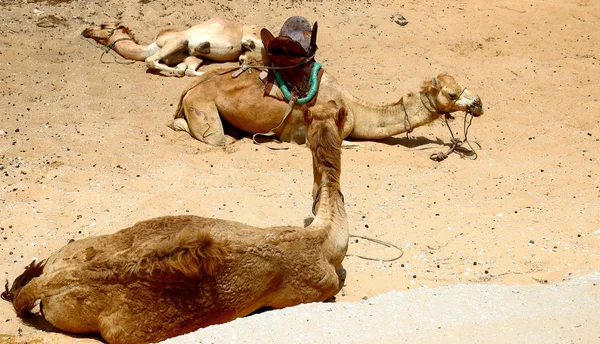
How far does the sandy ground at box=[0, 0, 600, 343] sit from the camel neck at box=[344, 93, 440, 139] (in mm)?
197

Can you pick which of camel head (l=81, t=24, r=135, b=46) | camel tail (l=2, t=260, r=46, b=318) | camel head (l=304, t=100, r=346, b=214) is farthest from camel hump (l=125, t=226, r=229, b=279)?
camel head (l=81, t=24, r=135, b=46)

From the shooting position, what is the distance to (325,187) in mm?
5602

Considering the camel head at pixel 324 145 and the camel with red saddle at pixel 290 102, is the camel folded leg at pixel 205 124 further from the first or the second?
the camel head at pixel 324 145

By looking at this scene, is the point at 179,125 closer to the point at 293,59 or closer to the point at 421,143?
the point at 293,59

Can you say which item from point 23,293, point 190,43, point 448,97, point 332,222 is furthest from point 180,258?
point 190,43

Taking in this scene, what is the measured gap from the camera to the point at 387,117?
359 inches

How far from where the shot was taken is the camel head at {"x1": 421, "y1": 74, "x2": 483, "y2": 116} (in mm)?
8797

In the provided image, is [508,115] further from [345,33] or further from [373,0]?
[373,0]

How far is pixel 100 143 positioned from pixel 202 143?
1.27 m

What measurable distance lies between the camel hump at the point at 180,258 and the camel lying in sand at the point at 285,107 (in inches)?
183

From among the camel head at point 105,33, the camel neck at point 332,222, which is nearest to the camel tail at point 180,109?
the camel head at point 105,33

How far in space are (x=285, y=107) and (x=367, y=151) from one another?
1162 millimetres

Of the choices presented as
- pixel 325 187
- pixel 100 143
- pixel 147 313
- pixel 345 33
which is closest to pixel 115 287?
pixel 147 313

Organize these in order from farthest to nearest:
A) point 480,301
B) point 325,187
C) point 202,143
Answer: point 202,143
point 325,187
point 480,301
